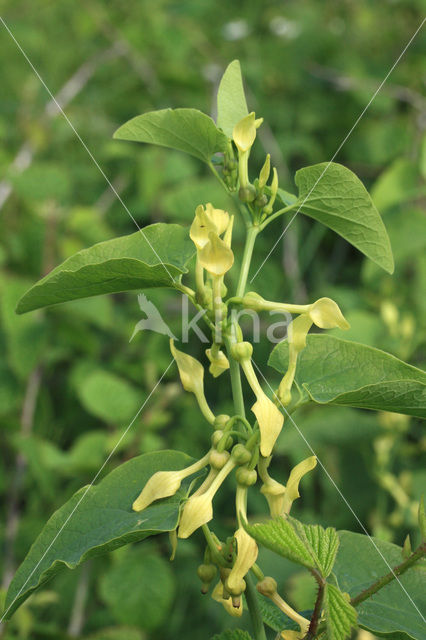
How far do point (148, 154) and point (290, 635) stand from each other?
1.19 meters

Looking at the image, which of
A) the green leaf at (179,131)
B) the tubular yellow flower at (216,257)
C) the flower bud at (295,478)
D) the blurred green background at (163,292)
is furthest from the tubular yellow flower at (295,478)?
the blurred green background at (163,292)

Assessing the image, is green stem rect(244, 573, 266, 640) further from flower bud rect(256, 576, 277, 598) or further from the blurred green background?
the blurred green background

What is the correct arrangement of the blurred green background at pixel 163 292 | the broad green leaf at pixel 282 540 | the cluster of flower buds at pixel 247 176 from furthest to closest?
the blurred green background at pixel 163 292 < the cluster of flower buds at pixel 247 176 < the broad green leaf at pixel 282 540

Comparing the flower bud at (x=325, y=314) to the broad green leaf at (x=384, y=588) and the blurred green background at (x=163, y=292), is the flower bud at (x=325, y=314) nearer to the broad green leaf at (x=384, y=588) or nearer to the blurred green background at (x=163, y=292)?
the broad green leaf at (x=384, y=588)

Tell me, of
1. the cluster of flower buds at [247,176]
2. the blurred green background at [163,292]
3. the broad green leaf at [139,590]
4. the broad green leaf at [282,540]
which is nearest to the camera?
the broad green leaf at [282,540]

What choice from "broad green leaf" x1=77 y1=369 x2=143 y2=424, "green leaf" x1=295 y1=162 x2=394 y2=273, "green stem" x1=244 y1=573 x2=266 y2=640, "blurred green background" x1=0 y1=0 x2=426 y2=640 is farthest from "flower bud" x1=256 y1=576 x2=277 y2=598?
"broad green leaf" x1=77 y1=369 x2=143 y2=424

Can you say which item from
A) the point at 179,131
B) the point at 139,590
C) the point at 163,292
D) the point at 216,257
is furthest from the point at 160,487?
the point at 163,292

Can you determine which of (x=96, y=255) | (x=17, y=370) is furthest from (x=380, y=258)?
(x=17, y=370)

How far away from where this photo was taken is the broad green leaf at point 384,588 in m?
0.39

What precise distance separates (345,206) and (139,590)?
69cm

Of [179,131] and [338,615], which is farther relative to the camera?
[179,131]

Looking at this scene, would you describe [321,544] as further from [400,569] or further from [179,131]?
[179,131]

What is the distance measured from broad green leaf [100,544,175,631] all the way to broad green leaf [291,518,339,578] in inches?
24.6

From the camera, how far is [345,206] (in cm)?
42
